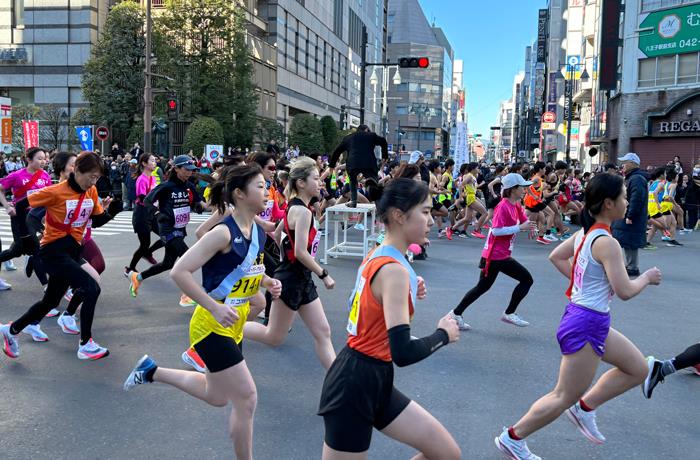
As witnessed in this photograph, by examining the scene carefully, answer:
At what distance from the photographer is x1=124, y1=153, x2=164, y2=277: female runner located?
9.33m

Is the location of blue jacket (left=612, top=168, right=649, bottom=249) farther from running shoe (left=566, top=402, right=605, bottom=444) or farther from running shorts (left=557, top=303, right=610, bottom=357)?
running shorts (left=557, top=303, right=610, bottom=357)

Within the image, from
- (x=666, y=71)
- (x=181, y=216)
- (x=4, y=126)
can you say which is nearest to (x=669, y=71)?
(x=666, y=71)

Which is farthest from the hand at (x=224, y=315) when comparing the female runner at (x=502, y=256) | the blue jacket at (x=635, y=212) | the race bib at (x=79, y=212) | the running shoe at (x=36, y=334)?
the blue jacket at (x=635, y=212)

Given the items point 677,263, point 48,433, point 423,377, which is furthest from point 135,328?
point 677,263

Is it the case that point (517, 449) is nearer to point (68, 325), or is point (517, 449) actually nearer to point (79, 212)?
point (79, 212)

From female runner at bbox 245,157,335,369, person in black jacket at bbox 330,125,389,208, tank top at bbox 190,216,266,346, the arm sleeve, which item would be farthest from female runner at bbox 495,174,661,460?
person in black jacket at bbox 330,125,389,208

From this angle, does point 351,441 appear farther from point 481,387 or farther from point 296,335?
point 296,335

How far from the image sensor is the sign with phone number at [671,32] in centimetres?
3731

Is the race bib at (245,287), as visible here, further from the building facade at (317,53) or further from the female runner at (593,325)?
the building facade at (317,53)

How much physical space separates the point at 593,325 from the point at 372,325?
1666mm

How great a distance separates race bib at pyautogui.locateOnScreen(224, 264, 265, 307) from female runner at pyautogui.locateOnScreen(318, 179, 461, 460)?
3.49 ft

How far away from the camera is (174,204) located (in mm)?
8242

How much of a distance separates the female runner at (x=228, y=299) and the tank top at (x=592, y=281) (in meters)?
1.83

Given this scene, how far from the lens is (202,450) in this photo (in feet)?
13.7
